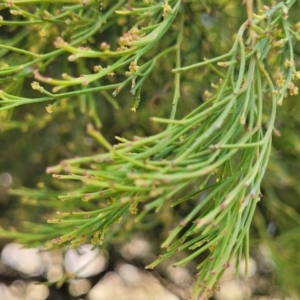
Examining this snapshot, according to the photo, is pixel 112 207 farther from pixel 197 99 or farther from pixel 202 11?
pixel 197 99

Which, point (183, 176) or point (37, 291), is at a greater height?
point (183, 176)

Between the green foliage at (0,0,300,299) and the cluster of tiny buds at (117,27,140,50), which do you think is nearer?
the green foliage at (0,0,300,299)

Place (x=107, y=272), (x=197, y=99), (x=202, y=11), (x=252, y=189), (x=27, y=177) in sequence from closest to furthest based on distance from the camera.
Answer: (x=252, y=189) < (x=202, y=11) < (x=197, y=99) < (x=27, y=177) < (x=107, y=272)

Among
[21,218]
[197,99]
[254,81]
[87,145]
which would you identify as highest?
[254,81]

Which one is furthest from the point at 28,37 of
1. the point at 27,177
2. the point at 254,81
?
the point at 254,81

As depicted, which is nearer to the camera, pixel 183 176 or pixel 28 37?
pixel 183 176

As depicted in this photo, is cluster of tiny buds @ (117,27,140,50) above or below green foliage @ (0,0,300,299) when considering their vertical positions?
above

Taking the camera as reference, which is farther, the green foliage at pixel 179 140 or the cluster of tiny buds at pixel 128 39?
the cluster of tiny buds at pixel 128 39

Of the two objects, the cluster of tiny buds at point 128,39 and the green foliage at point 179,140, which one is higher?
the cluster of tiny buds at point 128,39

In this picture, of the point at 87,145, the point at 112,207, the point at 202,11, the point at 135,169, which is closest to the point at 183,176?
the point at 135,169

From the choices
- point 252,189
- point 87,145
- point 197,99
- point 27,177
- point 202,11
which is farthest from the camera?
Result: point 27,177

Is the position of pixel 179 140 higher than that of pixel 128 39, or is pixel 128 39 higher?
pixel 128 39
